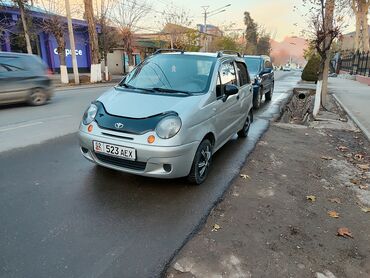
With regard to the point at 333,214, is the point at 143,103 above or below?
above

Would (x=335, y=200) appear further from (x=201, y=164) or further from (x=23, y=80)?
(x=23, y=80)

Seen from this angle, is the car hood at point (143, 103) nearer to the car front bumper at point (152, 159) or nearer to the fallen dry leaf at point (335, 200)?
the car front bumper at point (152, 159)

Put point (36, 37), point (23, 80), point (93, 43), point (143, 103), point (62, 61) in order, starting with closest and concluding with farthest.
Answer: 1. point (143, 103)
2. point (23, 80)
3. point (62, 61)
4. point (93, 43)
5. point (36, 37)

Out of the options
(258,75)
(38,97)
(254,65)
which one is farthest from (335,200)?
(38,97)

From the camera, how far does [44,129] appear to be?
7.64 m

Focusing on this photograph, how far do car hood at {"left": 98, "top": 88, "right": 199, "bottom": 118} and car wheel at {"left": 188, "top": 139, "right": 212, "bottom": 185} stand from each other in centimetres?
64

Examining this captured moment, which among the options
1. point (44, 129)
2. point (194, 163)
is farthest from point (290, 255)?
point (44, 129)

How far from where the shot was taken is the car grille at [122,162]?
397 centimetres

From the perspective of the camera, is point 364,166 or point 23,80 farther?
point 23,80

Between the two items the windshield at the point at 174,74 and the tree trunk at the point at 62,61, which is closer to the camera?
the windshield at the point at 174,74

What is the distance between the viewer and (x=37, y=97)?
1127cm

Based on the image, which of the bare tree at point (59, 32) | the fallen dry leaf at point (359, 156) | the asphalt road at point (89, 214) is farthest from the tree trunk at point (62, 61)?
the fallen dry leaf at point (359, 156)

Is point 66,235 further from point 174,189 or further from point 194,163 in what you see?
point 194,163

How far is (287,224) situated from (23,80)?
10169 mm
